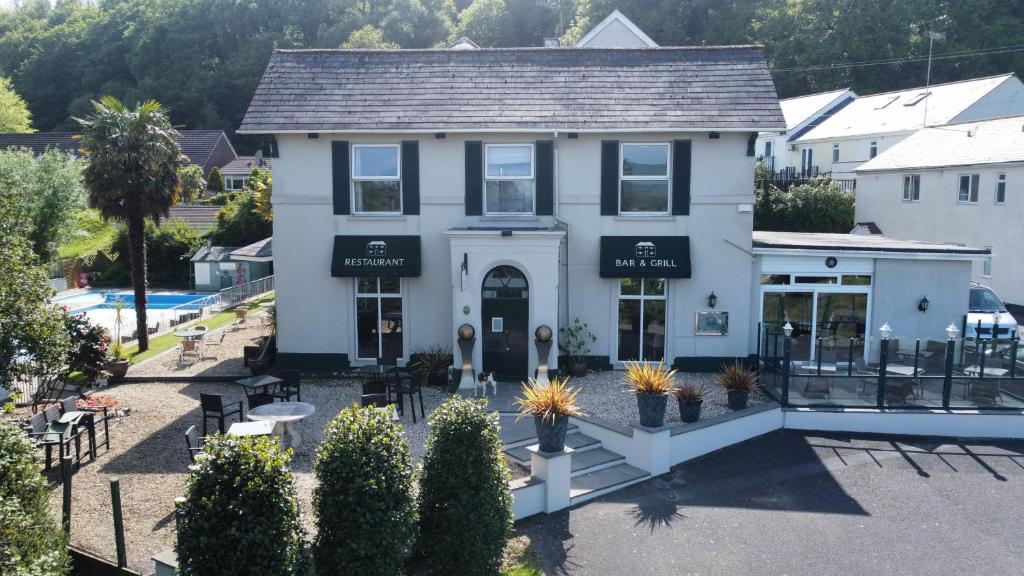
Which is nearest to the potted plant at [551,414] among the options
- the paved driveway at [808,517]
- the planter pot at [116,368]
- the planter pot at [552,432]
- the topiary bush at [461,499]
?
the planter pot at [552,432]

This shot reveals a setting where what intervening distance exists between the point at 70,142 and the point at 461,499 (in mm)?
63704

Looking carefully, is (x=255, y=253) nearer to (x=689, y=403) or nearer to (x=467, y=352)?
(x=467, y=352)

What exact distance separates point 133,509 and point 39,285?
371 centimetres

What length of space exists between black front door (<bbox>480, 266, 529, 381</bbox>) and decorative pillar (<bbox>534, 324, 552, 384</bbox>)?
0.69m

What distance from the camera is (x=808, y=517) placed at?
1127cm

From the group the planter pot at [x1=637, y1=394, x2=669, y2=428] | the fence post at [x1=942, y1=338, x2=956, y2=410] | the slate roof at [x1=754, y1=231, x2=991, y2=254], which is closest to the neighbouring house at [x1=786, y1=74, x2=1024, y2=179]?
the slate roof at [x1=754, y1=231, x2=991, y2=254]

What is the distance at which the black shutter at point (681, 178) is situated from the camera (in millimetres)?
18391

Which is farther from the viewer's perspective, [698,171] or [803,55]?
[803,55]

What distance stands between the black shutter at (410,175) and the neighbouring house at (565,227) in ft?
0.16

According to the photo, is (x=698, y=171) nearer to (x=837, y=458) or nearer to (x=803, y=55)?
(x=837, y=458)

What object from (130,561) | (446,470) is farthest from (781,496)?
(130,561)

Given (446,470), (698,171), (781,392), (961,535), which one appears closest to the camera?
(446,470)

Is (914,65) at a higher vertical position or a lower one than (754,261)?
higher

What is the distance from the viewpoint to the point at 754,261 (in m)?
18.7
